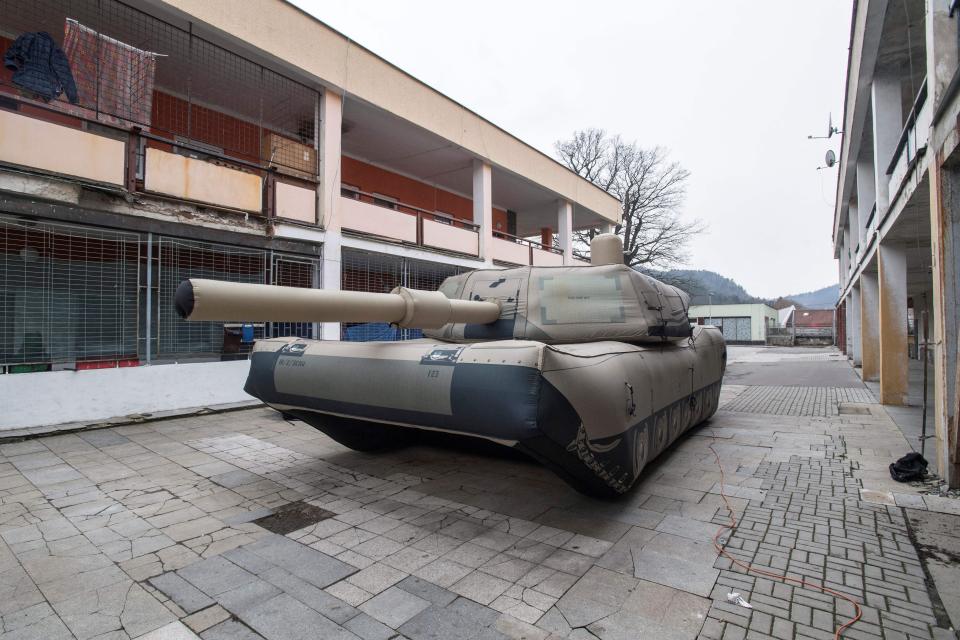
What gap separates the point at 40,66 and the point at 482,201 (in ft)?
28.2

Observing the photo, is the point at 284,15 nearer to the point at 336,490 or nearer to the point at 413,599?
the point at 336,490

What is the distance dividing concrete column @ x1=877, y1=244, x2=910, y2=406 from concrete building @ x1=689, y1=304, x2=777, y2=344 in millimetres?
32738

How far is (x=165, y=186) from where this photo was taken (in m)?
7.11

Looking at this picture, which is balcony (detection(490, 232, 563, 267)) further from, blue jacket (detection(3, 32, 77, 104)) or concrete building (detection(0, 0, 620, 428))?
blue jacket (detection(3, 32, 77, 104))

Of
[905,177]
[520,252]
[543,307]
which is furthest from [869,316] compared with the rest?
[543,307]

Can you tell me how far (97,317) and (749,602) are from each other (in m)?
8.50

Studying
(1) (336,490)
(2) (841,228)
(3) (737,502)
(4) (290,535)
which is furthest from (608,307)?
(2) (841,228)

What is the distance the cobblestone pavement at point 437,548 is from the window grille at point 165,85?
15.7ft

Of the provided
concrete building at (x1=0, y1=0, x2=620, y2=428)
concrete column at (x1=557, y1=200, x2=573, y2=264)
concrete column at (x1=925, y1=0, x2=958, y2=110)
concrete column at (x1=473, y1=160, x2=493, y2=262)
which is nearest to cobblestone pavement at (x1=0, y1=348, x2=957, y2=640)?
concrete building at (x1=0, y1=0, x2=620, y2=428)

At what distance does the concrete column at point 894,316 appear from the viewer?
812 cm

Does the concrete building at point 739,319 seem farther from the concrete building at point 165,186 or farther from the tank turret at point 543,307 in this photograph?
the tank turret at point 543,307

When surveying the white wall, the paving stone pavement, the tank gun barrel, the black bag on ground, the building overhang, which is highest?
the building overhang

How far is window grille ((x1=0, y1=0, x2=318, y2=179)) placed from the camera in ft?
22.1

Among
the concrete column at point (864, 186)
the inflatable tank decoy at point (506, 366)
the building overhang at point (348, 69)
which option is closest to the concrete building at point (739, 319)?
the concrete column at point (864, 186)
